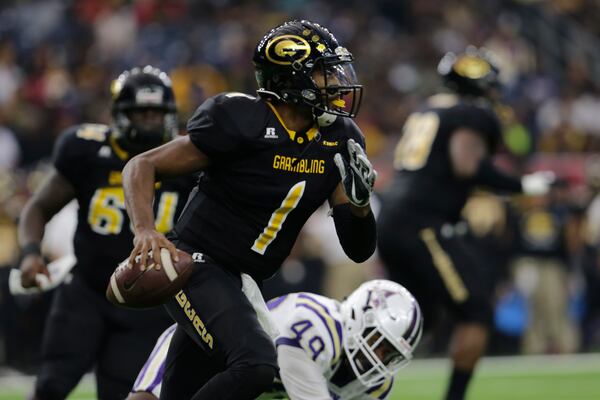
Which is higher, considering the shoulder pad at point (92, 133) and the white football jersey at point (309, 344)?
the shoulder pad at point (92, 133)

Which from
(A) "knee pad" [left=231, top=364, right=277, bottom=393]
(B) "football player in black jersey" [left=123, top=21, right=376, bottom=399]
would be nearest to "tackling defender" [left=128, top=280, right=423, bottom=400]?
(B) "football player in black jersey" [left=123, top=21, right=376, bottom=399]

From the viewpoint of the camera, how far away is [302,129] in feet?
14.3

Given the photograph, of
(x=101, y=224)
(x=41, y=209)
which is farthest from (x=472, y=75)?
(x=41, y=209)

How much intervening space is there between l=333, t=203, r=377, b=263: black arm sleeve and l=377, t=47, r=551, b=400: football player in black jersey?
85.9 inches

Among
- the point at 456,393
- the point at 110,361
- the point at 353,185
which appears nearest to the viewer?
the point at 353,185

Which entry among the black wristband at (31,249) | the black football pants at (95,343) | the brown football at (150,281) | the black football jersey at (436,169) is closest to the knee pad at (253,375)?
the brown football at (150,281)

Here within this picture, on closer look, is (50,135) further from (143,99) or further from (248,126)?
(248,126)

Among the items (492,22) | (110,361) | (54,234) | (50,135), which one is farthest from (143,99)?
(492,22)

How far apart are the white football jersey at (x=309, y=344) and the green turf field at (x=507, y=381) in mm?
3725

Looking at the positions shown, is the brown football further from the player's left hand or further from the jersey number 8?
the jersey number 8

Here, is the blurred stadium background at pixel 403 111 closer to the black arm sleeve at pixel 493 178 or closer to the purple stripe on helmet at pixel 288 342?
Answer: the black arm sleeve at pixel 493 178

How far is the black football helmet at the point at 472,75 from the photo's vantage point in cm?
711

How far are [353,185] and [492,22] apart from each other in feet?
44.2

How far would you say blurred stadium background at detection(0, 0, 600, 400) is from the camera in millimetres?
10508
